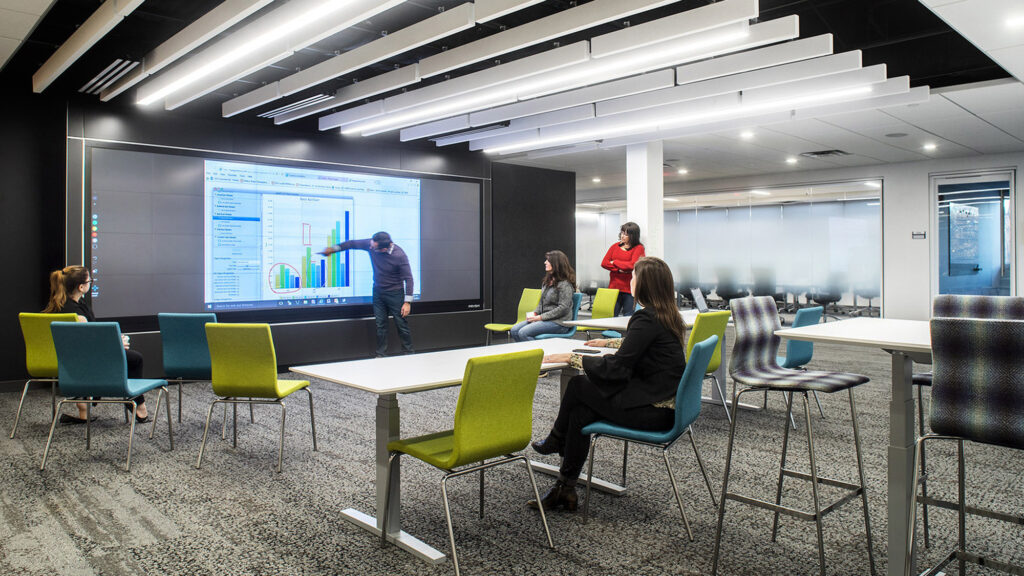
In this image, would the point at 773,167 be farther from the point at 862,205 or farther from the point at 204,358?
the point at 204,358

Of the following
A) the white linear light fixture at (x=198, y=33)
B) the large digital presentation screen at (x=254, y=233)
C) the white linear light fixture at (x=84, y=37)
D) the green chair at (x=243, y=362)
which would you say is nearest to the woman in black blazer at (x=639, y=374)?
the green chair at (x=243, y=362)

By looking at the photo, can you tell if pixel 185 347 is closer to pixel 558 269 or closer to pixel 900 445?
pixel 558 269

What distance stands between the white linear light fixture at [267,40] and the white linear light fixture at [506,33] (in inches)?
26.6

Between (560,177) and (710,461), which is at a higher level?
(560,177)

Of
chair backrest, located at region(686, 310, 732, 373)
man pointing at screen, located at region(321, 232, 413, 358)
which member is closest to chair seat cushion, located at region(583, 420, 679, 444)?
chair backrest, located at region(686, 310, 732, 373)

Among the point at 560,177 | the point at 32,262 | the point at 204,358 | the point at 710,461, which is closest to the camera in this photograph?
the point at 710,461

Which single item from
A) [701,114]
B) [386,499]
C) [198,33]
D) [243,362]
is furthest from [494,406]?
[701,114]

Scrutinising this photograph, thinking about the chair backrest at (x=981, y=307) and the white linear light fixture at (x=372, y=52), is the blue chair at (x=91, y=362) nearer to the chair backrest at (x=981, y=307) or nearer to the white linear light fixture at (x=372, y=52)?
the white linear light fixture at (x=372, y=52)

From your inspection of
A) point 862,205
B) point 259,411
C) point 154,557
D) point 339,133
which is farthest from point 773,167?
point 154,557

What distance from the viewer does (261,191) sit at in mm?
7078

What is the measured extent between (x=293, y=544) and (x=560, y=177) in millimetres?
8322

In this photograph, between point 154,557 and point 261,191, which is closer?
point 154,557

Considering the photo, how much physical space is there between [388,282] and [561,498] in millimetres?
4857

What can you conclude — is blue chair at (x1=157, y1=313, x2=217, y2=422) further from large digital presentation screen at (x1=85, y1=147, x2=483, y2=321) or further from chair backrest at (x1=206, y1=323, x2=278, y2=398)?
large digital presentation screen at (x1=85, y1=147, x2=483, y2=321)
